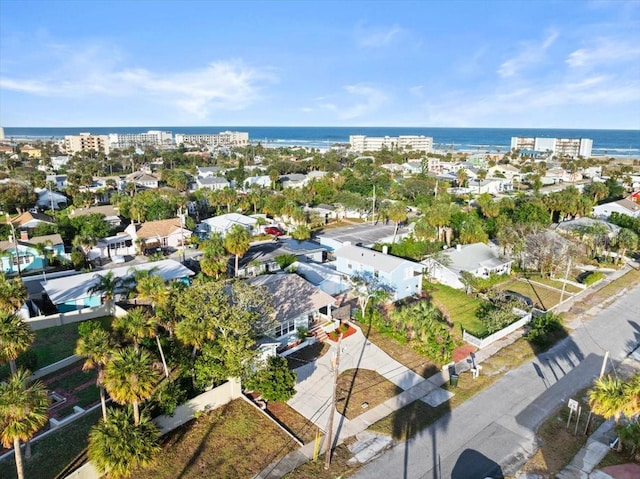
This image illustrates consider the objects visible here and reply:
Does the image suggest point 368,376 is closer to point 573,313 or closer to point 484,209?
point 573,313

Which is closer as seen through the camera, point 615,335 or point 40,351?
point 40,351

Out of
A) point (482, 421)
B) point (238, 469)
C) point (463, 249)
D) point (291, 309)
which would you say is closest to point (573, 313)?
point (463, 249)

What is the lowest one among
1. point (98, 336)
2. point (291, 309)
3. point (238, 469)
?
point (238, 469)

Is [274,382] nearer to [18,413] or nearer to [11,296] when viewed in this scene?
[18,413]

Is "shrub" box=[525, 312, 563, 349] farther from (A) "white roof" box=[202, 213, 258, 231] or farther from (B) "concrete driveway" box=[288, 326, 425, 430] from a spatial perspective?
(A) "white roof" box=[202, 213, 258, 231]

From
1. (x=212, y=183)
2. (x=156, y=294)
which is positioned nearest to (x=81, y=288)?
(x=156, y=294)

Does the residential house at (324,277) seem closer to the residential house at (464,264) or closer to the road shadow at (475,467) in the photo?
the residential house at (464,264)

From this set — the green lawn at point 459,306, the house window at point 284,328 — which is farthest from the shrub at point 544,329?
the house window at point 284,328
